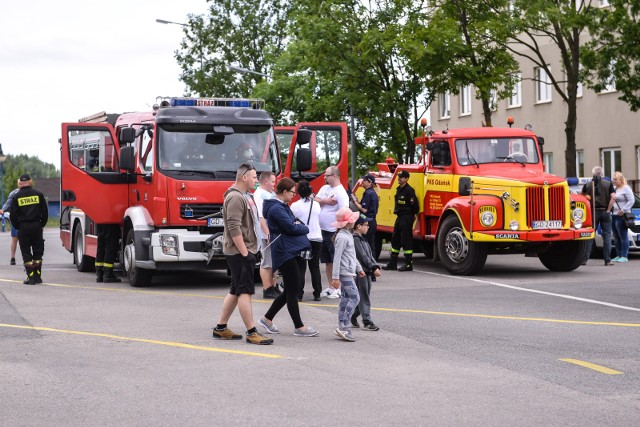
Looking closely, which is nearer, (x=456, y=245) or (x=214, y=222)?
(x=214, y=222)

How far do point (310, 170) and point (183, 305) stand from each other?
4.77 meters

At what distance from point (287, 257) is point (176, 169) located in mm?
6240

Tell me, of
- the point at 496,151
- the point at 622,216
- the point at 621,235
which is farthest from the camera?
the point at 621,235

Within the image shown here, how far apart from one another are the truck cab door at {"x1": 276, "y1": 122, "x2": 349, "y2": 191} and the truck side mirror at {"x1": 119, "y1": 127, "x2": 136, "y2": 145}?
2579mm

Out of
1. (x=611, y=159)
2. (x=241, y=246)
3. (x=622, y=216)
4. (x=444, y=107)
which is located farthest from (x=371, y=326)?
(x=444, y=107)

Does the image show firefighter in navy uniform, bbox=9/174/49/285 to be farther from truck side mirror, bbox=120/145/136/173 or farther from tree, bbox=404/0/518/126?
tree, bbox=404/0/518/126

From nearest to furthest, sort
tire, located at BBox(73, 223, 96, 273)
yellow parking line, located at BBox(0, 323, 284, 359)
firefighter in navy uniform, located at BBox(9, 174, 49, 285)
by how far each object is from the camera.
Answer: yellow parking line, located at BBox(0, 323, 284, 359)
firefighter in navy uniform, located at BBox(9, 174, 49, 285)
tire, located at BBox(73, 223, 96, 273)

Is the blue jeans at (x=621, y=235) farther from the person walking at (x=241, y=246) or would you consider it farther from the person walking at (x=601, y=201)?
the person walking at (x=241, y=246)

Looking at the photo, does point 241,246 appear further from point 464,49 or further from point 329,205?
point 464,49

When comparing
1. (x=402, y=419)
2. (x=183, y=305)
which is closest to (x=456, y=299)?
(x=183, y=305)

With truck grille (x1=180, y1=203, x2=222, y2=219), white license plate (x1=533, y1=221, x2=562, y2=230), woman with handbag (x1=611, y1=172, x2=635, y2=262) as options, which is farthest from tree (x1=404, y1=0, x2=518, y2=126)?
truck grille (x1=180, y1=203, x2=222, y2=219)

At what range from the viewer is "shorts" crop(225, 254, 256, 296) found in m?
11.3

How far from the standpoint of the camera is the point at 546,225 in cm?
1986

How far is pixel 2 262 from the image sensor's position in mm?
26562
